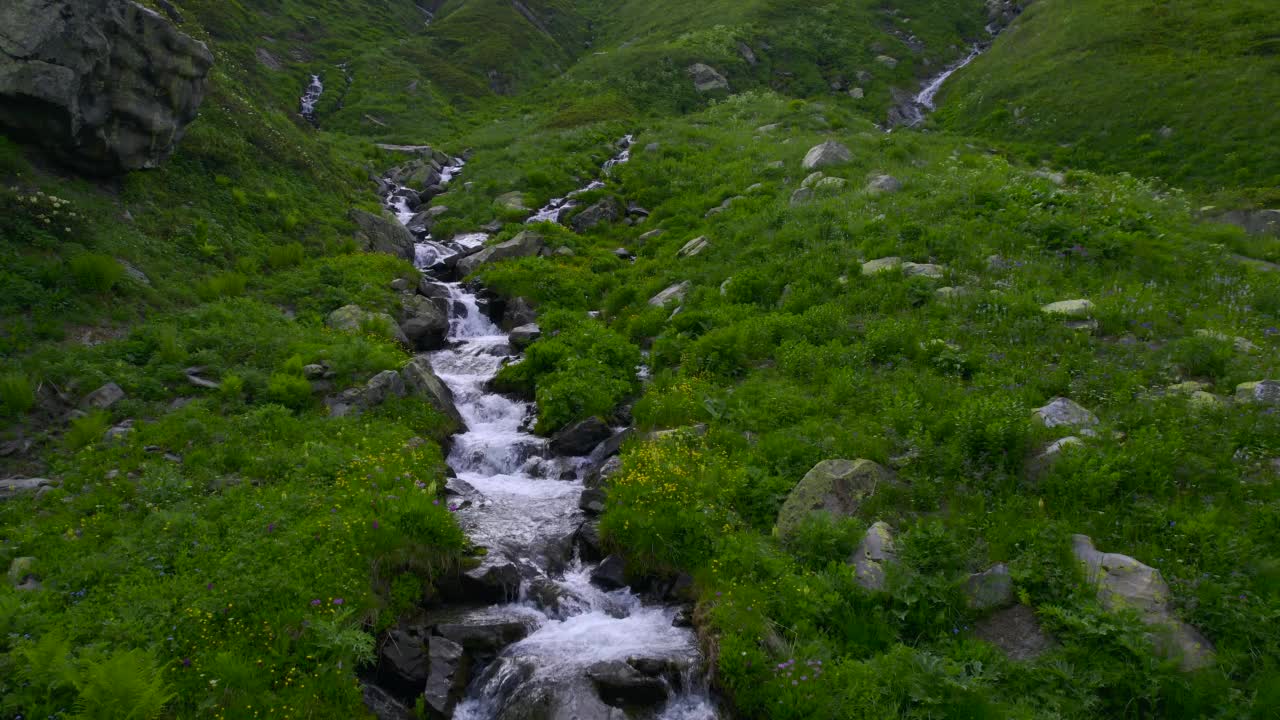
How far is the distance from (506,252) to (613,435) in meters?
13.1

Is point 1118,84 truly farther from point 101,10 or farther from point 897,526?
point 101,10

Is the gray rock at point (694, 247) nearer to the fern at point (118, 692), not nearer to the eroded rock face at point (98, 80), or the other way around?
the eroded rock face at point (98, 80)

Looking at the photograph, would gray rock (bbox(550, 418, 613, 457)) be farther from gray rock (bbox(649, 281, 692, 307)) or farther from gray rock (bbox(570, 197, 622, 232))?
gray rock (bbox(570, 197, 622, 232))

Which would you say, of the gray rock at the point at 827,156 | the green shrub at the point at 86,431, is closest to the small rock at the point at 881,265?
the gray rock at the point at 827,156

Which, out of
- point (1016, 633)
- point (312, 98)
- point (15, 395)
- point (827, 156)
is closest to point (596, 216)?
Result: point (827, 156)

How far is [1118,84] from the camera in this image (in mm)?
40875

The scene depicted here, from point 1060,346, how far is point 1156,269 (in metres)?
4.90

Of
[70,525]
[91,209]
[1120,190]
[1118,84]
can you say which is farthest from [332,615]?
[1118,84]

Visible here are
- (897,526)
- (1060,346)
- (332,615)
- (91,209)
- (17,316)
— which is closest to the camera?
(332,615)

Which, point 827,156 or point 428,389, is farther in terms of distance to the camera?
point 827,156

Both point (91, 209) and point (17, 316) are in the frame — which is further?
point (91, 209)

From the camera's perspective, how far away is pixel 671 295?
62.4 ft

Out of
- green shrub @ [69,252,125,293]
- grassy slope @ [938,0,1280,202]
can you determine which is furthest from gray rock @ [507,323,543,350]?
grassy slope @ [938,0,1280,202]

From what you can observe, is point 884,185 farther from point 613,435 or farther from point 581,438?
point 581,438
